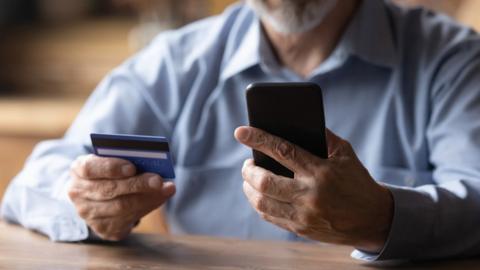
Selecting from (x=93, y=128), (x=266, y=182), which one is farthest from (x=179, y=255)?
(x=93, y=128)

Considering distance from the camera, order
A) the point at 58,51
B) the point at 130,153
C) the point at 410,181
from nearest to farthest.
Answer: the point at 130,153, the point at 410,181, the point at 58,51

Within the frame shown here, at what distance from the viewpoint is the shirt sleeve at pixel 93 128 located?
1171 mm

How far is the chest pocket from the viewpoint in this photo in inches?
49.7

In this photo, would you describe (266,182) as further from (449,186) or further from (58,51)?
(58,51)

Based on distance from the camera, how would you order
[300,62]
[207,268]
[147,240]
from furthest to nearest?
[300,62] → [147,240] → [207,268]

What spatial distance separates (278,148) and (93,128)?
55cm

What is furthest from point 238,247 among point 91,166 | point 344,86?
point 344,86

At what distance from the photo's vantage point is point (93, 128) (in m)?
1.33

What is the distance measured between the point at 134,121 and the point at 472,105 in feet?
1.93

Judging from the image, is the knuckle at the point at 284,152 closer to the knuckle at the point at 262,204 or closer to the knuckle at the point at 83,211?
the knuckle at the point at 262,204

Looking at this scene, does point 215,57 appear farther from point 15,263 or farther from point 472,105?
point 15,263

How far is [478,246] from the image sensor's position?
3.31 feet

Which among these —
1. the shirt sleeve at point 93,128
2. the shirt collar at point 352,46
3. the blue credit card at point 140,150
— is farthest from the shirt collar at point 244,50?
the blue credit card at point 140,150

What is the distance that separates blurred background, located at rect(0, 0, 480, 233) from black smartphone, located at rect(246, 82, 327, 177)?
1860 mm
